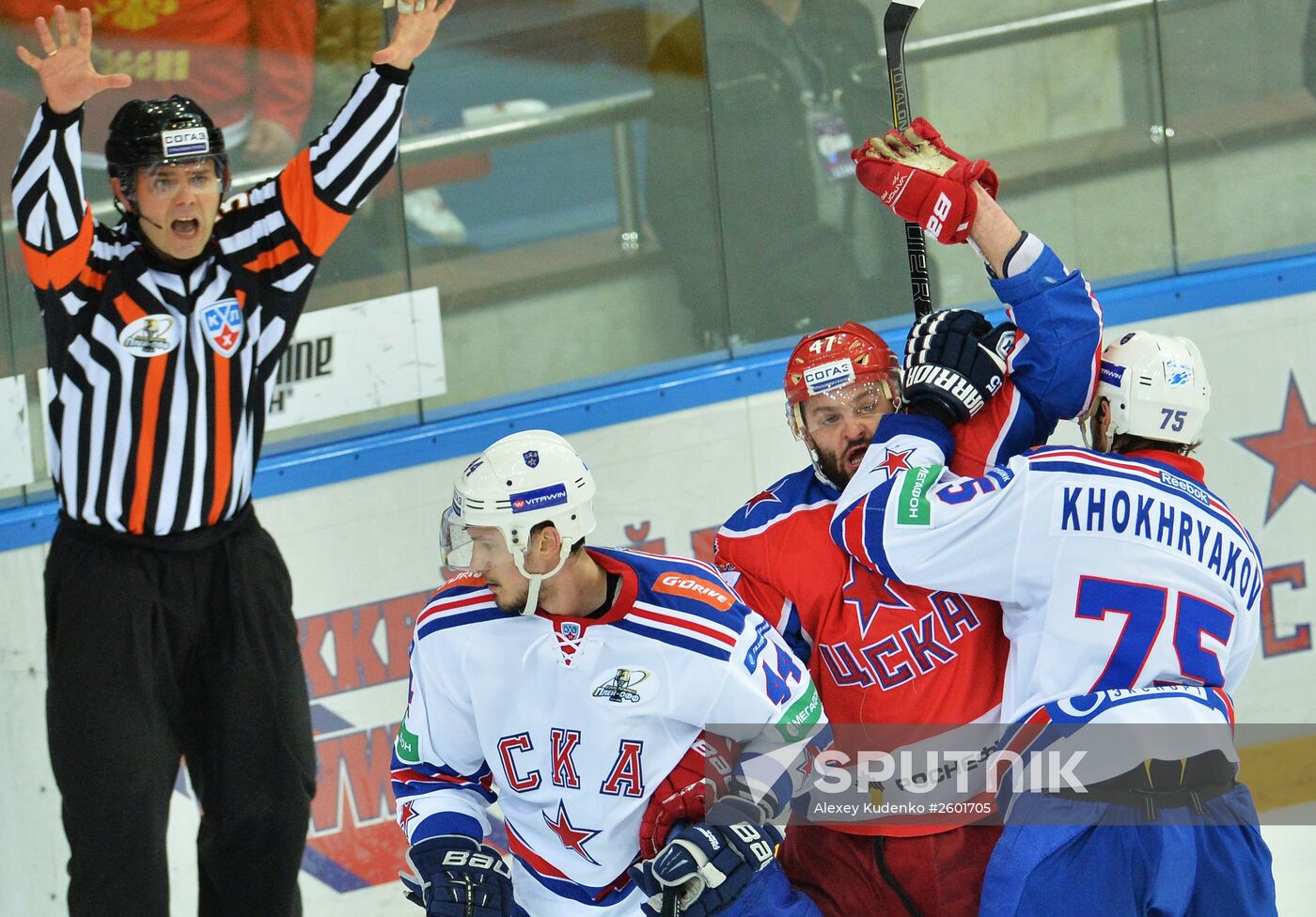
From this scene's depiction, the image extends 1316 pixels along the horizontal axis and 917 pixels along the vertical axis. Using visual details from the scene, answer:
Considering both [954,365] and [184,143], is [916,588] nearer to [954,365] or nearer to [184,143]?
[954,365]

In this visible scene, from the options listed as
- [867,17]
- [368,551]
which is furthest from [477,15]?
[368,551]

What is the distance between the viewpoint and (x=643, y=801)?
254 centimetres

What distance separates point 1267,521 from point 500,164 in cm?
225

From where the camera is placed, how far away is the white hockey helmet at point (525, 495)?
2451 millimetres

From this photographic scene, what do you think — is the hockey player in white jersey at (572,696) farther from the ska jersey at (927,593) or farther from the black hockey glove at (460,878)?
the ska jersey at (927,593)

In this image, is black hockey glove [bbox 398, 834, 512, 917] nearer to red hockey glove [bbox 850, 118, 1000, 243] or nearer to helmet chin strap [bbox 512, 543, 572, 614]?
helmet chin strap [bbox 512, 543, 572, 614]

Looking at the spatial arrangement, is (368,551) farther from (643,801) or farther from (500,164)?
(643,801)

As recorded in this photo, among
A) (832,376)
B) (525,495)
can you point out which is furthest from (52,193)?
(832,376)

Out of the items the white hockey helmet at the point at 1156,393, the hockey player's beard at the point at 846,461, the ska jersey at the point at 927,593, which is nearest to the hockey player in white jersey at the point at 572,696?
the ska jersey at the point at 927,593

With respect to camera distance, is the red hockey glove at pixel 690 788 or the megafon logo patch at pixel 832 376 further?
the megafon logo patch at pixel 832 376

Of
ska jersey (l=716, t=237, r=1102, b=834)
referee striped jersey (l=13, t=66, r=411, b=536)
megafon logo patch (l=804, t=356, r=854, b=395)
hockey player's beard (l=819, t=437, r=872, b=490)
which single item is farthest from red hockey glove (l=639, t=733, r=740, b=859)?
referee striped jersey (l=13, t=66, r=411, b=536)

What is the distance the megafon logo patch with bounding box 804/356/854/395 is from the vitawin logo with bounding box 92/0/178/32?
1.78 meters

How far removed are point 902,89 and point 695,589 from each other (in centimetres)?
106

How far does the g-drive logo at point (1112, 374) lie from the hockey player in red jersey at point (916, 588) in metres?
0.03
